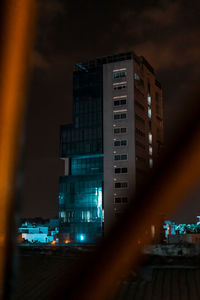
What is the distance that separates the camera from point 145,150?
114 meters

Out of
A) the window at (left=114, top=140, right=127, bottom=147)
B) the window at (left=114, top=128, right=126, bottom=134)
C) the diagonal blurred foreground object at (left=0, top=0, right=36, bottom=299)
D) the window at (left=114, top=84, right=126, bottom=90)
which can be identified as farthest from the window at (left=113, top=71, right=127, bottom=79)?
the diagonal blurred foreground object at (left=0, top=0, right=36, bottom=299)

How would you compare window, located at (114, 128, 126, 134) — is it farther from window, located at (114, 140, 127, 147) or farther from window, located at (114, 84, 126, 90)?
window, located at (114, 84, 126, 90)

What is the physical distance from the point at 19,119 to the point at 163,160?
2115mm

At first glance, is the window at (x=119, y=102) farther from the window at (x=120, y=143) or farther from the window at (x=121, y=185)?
the window at (x=121, y=185)

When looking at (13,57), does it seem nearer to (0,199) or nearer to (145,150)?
(0,199)

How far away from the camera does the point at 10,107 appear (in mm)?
3676

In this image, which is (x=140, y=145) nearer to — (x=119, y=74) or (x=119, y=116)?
(x=119, y=116)

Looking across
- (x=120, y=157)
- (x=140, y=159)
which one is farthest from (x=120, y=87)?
(x=140, y=159)

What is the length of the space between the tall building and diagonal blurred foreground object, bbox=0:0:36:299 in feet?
324

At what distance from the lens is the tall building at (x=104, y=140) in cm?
10675

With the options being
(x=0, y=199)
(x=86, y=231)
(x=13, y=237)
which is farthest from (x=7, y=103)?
(x=86, y=231)

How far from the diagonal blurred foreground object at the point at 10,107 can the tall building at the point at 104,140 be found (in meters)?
98.7

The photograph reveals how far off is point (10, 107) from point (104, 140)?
108 meters

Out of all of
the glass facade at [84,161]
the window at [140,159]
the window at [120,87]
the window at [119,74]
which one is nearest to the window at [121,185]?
the glass facade at [84,161]
